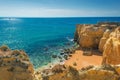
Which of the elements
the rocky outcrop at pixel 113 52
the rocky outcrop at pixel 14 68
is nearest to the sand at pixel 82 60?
the rocky outcrop at pixel 113 52

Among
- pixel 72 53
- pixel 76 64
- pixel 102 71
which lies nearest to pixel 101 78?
pixel 102 71

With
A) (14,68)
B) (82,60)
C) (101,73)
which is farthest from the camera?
(82,60)

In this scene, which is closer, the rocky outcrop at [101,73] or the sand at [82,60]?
the rocky outcrop at [101,73]

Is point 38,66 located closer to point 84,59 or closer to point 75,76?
point 84,59

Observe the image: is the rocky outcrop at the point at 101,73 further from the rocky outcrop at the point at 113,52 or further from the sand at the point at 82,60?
the sand at the point at 82,60

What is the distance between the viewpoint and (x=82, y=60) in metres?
40.7

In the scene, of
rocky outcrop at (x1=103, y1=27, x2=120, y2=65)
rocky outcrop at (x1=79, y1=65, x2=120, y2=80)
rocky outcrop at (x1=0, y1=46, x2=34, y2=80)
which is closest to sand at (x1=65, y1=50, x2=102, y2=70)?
rocky outcrop at (x1=103, y1=27, x2=120, y2=65)

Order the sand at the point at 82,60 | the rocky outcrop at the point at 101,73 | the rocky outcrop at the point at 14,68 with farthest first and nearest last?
the sand at the point at 82,60 < the rocky outcrop at the point at 14,68 < the rocky outcrop at the point at 101,73

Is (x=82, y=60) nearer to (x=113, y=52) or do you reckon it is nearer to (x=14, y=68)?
(x=113, y=52)

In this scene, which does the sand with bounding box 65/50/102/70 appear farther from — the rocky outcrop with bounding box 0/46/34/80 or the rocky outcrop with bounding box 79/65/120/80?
the rocky outcrop with bounding box 79/65/120/80

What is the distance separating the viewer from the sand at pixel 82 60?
124ft

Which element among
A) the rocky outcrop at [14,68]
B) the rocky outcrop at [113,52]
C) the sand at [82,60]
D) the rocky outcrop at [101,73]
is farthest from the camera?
the sand at [82,60]

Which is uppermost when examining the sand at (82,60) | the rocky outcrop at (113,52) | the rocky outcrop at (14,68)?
the rocky outcrop at (14,68)

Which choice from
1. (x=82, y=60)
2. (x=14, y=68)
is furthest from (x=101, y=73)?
(x=82, y=60)
